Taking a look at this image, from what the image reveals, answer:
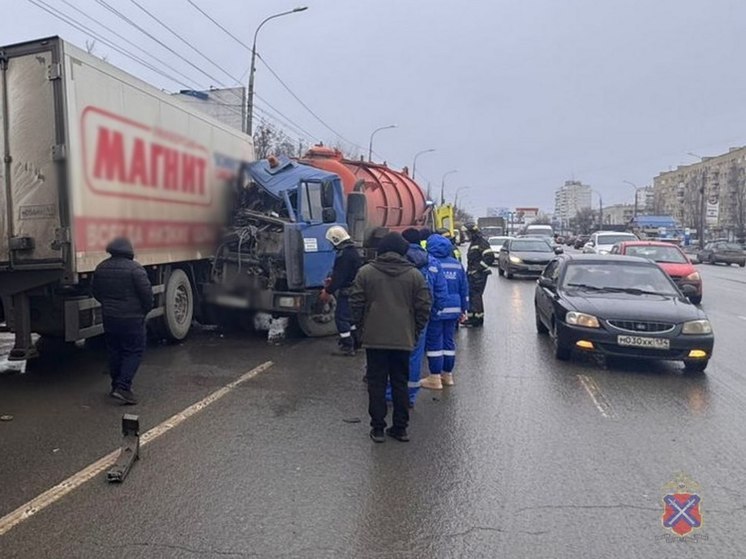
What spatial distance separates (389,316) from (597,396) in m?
2.90

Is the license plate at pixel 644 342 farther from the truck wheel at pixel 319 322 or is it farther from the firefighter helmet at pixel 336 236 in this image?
the truck wheel at pixel 319 322

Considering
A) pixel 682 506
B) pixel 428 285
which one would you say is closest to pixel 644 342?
pixel 428 285

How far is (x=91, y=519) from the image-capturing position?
3.72m

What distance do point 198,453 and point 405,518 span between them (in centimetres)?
183

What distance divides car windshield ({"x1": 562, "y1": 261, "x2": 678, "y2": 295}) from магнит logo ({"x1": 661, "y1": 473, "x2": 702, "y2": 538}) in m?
4.61

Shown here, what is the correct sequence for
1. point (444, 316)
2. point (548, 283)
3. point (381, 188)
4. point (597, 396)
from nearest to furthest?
point (444, 316)
point (597, 396)
point (548, 283)
point (381, 188)

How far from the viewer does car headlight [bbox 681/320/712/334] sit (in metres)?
7.57

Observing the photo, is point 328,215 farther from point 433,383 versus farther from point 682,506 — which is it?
point 682,506

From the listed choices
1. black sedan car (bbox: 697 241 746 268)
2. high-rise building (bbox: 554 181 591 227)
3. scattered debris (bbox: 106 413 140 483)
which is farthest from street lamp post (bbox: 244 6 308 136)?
high-rise building (bbox: 554 181 591 227)

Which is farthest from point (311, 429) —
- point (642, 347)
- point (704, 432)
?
point (642, 347)

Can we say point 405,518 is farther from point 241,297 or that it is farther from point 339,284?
point 241,297

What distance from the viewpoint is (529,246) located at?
23.1 meters

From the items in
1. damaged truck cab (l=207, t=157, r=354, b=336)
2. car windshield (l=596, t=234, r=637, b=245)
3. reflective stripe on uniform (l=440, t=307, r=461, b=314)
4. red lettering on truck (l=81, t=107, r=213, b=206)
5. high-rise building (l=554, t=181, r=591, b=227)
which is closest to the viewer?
reflective stripe on uniform (l=440, t=307, r=461, b=314)

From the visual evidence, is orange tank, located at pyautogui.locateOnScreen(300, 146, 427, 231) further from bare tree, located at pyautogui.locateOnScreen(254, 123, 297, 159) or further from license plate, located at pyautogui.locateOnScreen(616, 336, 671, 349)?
bare tree, located at pyautogui.locateOnScreen(254, 123, 297, 159)
